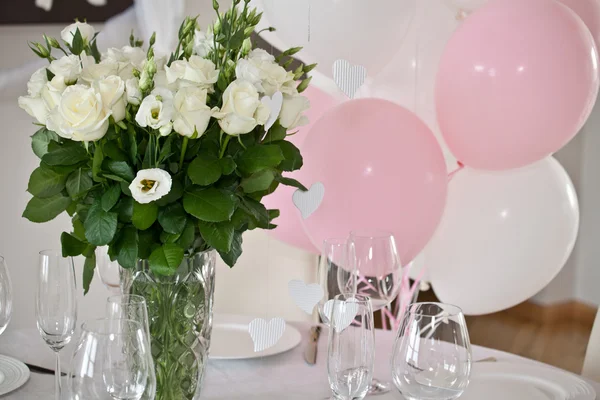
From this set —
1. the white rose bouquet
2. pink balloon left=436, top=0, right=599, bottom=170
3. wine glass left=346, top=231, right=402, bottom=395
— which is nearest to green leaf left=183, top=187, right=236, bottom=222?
the white rose bouquet

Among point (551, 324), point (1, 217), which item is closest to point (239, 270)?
point (1, 217)

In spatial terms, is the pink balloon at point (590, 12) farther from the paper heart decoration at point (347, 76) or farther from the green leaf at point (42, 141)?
the green leaf at point (42, 141)

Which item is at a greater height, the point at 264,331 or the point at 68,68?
the point at 68,68

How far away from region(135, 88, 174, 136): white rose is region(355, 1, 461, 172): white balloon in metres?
1.12

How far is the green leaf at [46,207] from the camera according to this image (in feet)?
3.22

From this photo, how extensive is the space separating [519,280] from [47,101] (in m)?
1.37

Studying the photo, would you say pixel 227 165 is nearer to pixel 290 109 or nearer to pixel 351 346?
pixel 290 109

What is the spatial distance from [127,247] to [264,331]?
1.05 feet

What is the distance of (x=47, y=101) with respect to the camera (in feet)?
3.02

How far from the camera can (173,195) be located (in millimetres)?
930

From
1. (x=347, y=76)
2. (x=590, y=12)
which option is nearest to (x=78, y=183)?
(x=347, y=76)

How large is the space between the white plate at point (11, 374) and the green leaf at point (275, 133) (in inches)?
21.2

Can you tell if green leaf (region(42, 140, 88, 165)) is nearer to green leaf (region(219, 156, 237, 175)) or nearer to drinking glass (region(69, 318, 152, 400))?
green leaf (region(219, 156, 237, 175))

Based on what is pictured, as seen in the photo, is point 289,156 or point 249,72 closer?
point 249,72
